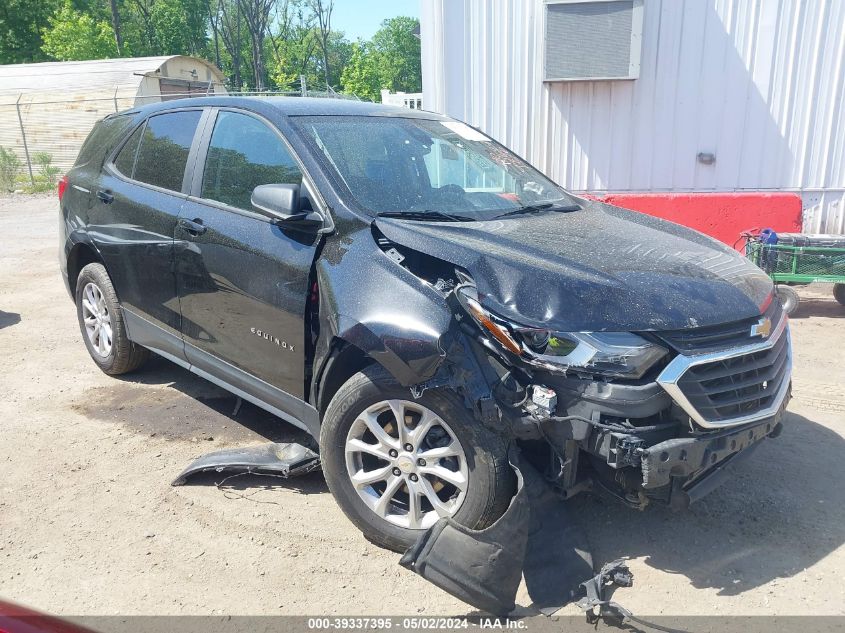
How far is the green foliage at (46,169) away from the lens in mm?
20844

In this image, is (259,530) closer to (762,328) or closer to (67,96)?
(762,328)

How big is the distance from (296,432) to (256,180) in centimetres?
160

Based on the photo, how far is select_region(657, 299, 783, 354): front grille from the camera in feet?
8.84

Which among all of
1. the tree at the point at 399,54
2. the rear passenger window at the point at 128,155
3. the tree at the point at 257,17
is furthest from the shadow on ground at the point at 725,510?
the tree at the point at 399,54

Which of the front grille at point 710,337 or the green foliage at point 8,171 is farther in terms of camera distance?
the green foliage at point 8,171

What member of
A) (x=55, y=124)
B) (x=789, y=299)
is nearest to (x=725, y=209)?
(x=789, y=299)

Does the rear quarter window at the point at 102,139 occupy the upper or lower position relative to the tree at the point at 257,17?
lower

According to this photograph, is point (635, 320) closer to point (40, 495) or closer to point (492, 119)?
point (40, 495)

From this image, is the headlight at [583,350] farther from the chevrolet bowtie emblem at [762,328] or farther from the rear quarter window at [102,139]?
the rear quarter window at [102,139]

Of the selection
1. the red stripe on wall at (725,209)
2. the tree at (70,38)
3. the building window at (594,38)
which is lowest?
the red stripe on wall at (725,209)

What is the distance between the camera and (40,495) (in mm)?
3664

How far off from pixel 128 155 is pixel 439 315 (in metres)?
3.17

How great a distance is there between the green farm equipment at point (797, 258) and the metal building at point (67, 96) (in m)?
19.0

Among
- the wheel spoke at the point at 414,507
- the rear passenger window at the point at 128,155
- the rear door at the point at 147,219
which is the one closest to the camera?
the wheel spoke at the point at 414,507
